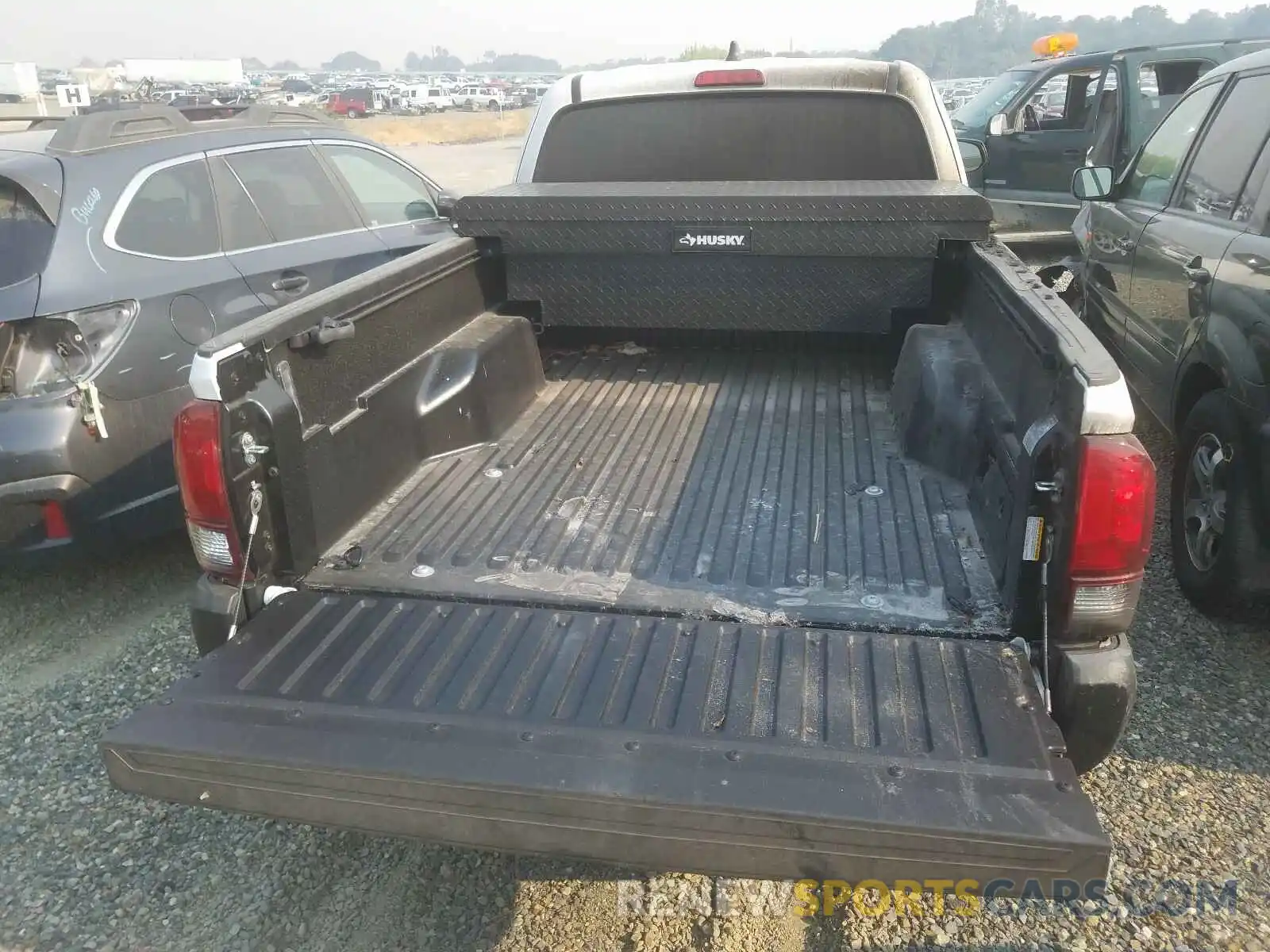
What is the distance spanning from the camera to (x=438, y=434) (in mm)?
3283

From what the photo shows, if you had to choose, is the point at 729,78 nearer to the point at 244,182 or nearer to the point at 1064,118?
the point at 244,182

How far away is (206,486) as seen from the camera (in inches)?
88.2

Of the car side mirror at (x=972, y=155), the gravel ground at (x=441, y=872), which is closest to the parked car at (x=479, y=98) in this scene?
the car side mirror at (x=972, y=155)

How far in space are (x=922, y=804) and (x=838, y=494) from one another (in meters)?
1.43

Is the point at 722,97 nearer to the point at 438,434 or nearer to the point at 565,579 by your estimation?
the point at 438,434

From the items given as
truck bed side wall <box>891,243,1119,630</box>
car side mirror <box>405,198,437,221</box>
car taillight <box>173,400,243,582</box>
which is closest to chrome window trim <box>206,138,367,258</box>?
car side mirror <box>405,198,437,221</box>

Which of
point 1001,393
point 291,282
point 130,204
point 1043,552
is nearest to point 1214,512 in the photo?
point 1001,393

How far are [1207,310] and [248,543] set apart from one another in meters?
3.51

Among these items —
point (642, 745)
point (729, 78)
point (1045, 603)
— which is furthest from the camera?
point (729, 78)

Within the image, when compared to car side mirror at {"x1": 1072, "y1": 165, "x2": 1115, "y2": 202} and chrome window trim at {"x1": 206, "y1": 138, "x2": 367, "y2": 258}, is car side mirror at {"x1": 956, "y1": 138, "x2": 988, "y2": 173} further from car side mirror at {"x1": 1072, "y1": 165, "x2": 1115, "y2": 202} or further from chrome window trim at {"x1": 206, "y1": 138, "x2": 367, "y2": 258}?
chrome window trim at {"x1": 206, "y1": 138, "x2": 367, "y2": 258}

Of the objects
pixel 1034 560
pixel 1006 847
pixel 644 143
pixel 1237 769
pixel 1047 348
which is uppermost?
pixel 644 143

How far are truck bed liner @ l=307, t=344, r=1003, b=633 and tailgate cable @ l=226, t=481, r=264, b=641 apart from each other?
22cm

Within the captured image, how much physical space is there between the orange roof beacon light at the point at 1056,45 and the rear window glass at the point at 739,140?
7.29m

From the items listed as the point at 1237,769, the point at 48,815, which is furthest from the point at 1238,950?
the point at 48,815
